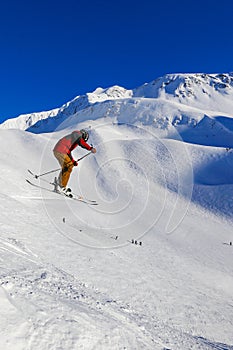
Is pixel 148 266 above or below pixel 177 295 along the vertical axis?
above

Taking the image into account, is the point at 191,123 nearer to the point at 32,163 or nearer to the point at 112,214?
the point at 32,163

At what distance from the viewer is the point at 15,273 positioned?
7.91 metres

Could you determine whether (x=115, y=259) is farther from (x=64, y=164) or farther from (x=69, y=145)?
(x=69, y=145)

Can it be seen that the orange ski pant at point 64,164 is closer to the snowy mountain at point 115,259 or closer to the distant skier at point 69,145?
the distant skier at point 69,145

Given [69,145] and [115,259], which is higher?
[69,145]

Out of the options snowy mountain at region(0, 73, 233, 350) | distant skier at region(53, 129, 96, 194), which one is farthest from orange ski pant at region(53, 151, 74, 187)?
snowy mountain at region(0, 73, 233, 350)

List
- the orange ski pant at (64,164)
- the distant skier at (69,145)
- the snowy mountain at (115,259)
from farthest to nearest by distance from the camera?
the orange ski pant at (64,164)
the distant skier at (69,145)
the snowy mountain at (115,259)

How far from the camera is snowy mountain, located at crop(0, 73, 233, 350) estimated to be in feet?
19.5

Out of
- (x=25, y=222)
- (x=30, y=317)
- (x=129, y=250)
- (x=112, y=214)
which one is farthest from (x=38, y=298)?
(x=112, y=214)

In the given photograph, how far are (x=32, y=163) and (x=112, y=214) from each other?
2412 centimetres

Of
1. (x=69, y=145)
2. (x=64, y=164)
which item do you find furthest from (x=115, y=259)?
(x=69, y=145)

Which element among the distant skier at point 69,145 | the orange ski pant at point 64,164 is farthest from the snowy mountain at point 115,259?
the orange ski pant at point 64,164

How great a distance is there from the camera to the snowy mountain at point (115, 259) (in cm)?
594

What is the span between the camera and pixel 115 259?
738 inches
